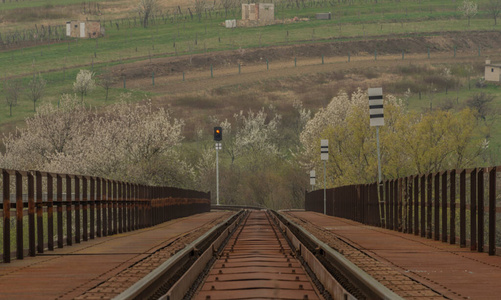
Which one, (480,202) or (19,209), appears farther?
(480,202)

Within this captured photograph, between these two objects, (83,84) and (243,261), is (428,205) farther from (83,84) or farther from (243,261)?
(83,84)

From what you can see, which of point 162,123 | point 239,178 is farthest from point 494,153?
point 162,123

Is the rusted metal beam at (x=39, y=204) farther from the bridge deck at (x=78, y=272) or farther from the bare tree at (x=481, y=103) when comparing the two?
the bare tree at (x=481, y=103)

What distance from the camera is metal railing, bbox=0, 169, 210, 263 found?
555 inches

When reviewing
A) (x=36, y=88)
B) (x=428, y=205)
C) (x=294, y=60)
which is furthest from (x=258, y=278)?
(x=294, y=60)

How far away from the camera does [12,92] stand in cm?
13400

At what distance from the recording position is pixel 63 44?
179 m

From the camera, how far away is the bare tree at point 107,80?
147 meters

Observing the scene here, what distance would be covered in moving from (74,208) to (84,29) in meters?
173

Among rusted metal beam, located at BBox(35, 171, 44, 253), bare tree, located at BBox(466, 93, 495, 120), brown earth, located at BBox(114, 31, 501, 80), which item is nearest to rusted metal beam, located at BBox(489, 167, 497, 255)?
rusted metal beam, located at BBox(35, 171, 44, 253)

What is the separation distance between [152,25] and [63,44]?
25.5m

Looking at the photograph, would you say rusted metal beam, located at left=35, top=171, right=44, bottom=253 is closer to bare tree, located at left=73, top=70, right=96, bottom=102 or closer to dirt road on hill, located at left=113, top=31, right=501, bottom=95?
bare tree, located at left=73, top=70, right=96, bottom=102

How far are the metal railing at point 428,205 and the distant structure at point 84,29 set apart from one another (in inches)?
5950

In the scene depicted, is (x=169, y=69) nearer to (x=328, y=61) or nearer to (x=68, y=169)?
(x=328, y=61)
